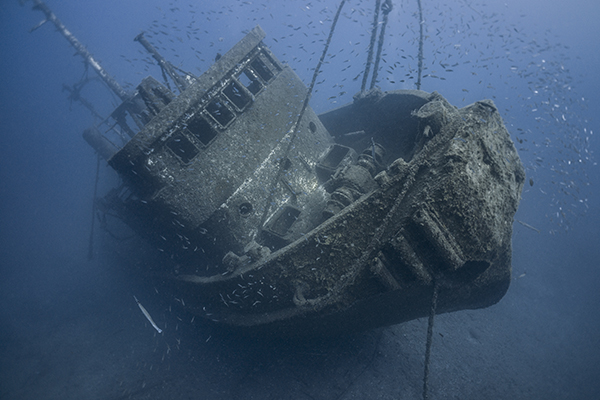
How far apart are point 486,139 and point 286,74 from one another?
514 cm

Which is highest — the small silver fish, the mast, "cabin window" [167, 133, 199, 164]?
the mast

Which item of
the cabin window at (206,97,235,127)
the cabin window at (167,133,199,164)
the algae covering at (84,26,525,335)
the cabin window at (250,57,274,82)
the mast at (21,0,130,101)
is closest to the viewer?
the algae covering at (84,26,525,335)

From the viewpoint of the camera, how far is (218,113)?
17.6 ft

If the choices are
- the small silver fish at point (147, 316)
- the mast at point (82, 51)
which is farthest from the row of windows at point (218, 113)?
the mast at point (82, 51)

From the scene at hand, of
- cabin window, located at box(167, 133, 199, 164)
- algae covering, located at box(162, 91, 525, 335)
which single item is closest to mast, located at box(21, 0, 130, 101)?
cabin window, located at box(167, 133, 199, 164)

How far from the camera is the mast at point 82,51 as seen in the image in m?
13.1

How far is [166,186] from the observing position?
15.5 ft

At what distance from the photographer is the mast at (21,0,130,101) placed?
13052 mm

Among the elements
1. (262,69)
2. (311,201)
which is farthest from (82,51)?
(311,201)

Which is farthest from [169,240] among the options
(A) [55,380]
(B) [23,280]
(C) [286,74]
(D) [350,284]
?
(B) [23,280]

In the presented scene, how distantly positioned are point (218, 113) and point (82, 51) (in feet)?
54.8

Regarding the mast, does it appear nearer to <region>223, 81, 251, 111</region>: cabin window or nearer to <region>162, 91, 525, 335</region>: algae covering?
<region>223, 81, 251, 111</region>: cabin window

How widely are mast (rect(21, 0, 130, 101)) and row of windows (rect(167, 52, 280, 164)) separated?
393 inches

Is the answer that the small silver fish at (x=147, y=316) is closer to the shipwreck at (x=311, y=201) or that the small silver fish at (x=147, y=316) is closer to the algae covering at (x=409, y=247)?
the shipwreck at (x=311, y=201)
